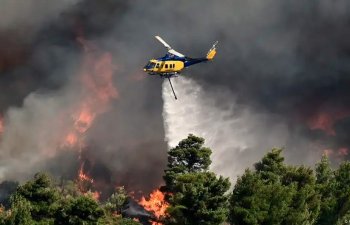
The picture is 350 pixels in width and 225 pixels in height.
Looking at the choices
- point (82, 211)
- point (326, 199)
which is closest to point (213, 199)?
point (82, 211)

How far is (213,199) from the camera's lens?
270 feet

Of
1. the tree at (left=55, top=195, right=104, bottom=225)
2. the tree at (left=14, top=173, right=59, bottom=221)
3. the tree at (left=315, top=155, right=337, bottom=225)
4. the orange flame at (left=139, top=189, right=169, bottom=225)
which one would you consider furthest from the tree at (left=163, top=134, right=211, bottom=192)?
the orange flame at (left=139, top=189, right=169, bottom=225)

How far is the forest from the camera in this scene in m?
78.7

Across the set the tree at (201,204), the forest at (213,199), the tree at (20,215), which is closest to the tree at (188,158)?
the forest at (213,199)

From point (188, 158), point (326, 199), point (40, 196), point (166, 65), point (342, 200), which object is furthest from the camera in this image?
point (166, 65)

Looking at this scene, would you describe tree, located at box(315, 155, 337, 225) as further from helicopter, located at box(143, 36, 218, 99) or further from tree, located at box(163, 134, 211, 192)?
helicopter, located at box(143, 36, 218, 99)

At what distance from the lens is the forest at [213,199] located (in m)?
78.7

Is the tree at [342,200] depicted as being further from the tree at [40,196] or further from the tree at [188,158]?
the tree at [40,196]

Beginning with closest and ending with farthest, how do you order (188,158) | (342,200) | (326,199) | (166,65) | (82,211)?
(82,211)
(326,199)
(342,200)
(188,158)
(166,65)

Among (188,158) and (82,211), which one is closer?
(82,211)

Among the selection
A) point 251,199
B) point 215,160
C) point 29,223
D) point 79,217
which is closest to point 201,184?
point 251,199

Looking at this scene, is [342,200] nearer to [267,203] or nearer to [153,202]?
[267,203]

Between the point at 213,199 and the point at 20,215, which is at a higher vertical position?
the point at 213,199

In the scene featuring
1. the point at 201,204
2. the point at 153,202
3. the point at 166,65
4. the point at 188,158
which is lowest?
the point at 201,204
